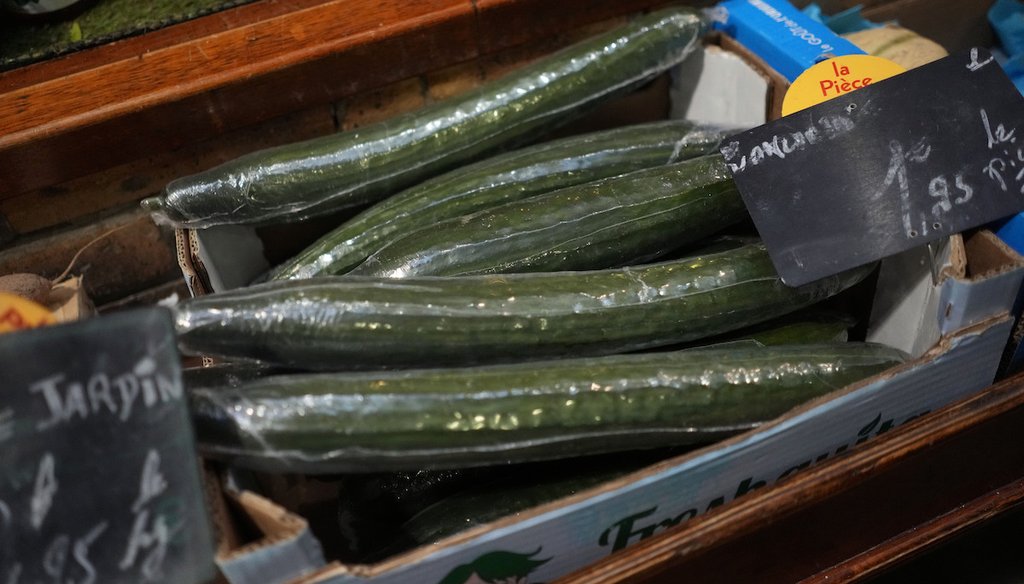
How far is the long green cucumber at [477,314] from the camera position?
2.97 feet

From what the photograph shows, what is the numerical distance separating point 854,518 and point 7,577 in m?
1.05

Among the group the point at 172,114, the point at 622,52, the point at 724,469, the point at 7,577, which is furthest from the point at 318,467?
the point at 622,52

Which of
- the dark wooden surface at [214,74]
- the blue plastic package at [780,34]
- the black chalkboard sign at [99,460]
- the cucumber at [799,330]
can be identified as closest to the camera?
the black chalkboard sign at [99,460]

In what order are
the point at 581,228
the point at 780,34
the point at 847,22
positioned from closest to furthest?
the point at 581,228 < the point at 780,34 < the point at 847,22

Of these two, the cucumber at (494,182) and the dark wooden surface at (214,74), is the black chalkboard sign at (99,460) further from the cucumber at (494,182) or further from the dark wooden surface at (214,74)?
the dark wooden surface at (214,74)

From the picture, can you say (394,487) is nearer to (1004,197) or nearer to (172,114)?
(172,114)

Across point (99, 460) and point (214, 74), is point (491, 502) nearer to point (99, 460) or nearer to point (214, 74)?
point (99, 460)

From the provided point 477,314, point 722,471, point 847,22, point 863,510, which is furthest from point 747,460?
point 847,22

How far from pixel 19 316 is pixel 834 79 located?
119cm

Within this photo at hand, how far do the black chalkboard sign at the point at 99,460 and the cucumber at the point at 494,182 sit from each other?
0.50 meters

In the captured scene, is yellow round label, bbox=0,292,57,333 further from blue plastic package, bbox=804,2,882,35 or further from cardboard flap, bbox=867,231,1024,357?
blue plastic package, bbox=804,2,882,35

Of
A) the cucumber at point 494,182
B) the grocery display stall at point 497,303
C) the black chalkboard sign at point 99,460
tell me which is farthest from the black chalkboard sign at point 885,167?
the black chalkboard sign at point 99,460

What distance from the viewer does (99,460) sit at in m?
0.69

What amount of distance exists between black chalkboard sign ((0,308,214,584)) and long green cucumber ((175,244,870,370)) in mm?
187
